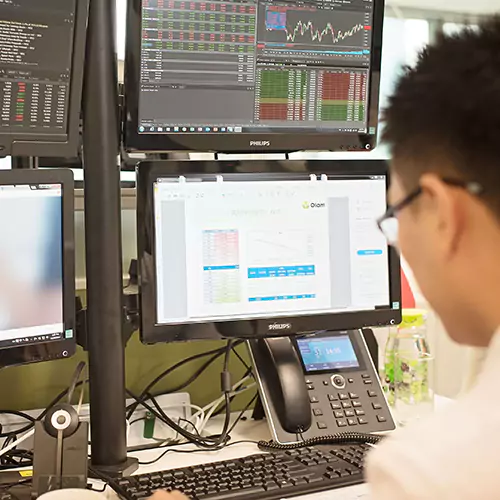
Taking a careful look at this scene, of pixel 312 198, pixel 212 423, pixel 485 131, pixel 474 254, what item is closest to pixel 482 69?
pixel 485 131

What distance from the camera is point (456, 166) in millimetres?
740

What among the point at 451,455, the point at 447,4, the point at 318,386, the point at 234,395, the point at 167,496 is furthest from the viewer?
the point at 447,4

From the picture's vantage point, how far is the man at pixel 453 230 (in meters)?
0.65

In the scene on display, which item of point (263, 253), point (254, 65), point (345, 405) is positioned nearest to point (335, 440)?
point (345, 405)

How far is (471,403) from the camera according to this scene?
0.67m

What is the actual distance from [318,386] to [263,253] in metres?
0.28

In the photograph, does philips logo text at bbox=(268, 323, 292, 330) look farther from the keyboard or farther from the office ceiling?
the office ceiling

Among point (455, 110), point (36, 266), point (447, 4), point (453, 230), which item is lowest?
point (36, 266)

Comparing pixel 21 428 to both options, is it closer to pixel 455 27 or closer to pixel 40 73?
pixel 40 73

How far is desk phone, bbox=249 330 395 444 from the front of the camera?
137 cm

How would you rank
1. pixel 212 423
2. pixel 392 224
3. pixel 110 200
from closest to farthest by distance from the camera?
pixel 392 224, pixel 110 200, pixel 212 423

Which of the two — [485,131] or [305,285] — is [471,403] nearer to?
[485,131]

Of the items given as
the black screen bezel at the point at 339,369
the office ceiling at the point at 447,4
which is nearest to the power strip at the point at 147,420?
the black screen bezel at the point at 339,369

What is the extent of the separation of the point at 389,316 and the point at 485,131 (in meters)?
0.80
